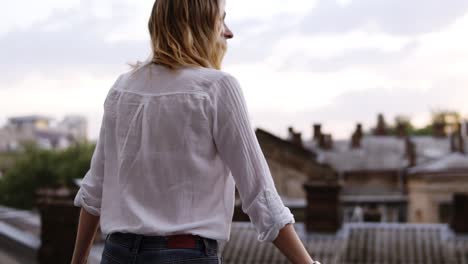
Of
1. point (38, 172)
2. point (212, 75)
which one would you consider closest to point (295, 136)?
point (38, 172)

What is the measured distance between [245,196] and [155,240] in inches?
11.3

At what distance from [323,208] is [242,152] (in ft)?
46.0

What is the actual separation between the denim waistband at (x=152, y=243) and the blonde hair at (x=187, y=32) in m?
0.51

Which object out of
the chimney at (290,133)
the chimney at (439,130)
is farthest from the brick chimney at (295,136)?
the chimney at (439,130)

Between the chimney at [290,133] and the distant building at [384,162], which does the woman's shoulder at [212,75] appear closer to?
the distant building at [384,162]

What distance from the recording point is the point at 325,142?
47.7 m

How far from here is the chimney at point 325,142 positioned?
155 feet

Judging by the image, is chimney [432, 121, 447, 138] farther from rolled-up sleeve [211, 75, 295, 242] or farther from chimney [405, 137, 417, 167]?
rolled-up sleeve [211, 75, 295, 242]

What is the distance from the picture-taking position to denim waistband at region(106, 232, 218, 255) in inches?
84.2

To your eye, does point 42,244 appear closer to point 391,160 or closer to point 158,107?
point 158,107

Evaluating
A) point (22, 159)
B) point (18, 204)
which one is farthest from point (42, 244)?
point (22, 159)

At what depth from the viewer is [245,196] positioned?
2215mm

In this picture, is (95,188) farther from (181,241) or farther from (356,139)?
(356,139)

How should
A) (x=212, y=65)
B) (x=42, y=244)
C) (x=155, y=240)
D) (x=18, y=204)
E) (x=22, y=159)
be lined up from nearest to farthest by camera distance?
(x=155, y=240) → (x=212, y=65) → (x=42, y=244) → (x=18, y=204) → (x=22, y=159)
